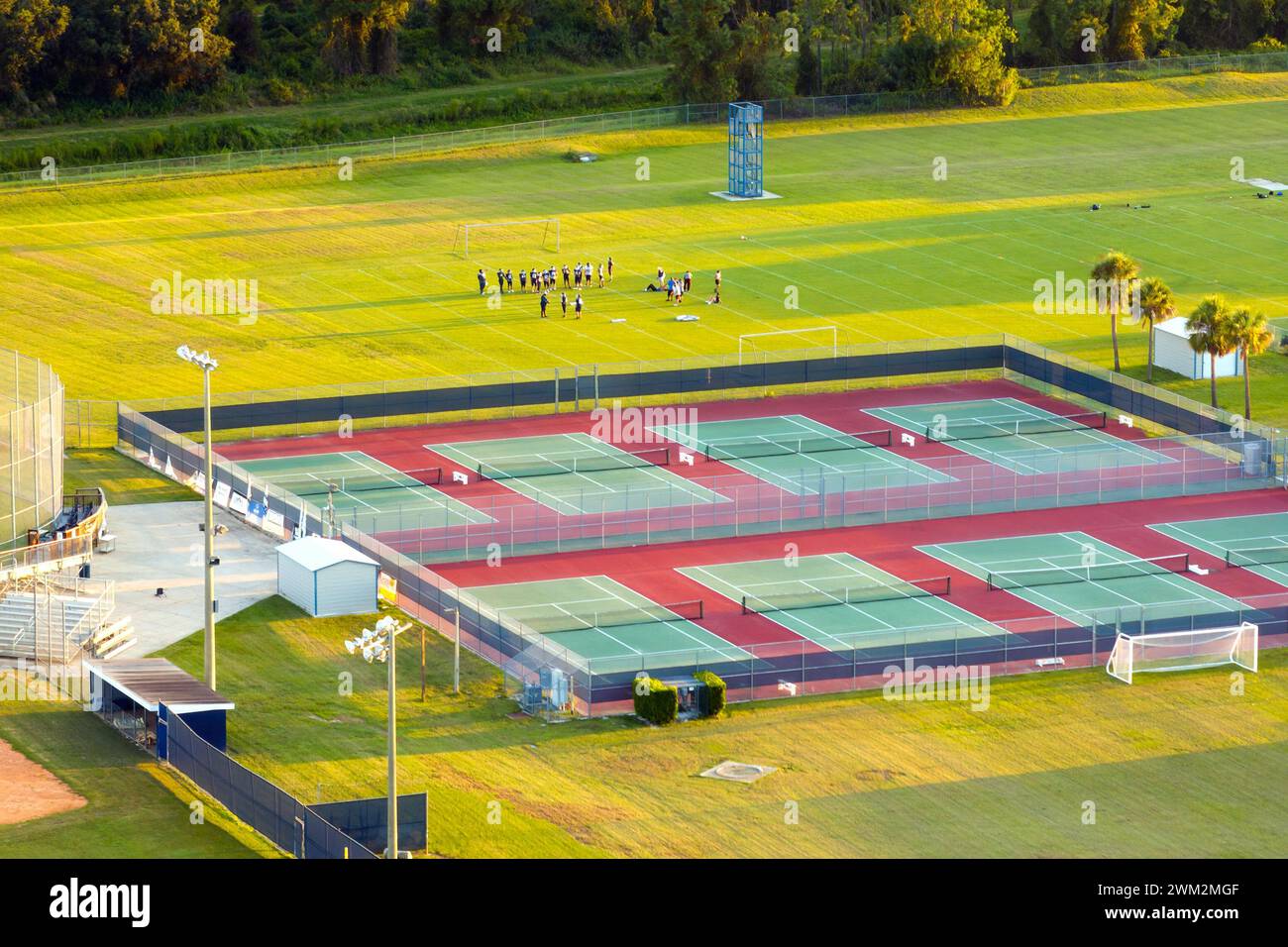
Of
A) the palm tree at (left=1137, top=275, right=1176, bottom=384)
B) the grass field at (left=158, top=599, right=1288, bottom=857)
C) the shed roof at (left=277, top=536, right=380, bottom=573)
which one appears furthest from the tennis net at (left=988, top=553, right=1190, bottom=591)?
the palm tree at (left=1137, top=275, right=1176, bottom=384)

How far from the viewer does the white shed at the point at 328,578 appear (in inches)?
2884

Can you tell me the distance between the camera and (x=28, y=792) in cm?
5866

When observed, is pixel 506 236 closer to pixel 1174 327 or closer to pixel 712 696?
pixel 1174 327

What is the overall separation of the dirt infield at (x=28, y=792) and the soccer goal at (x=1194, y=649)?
95.9 ft

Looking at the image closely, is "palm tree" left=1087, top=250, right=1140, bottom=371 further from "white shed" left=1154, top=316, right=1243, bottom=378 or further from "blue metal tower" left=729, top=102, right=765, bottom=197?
"blue metal tower" left=729, top=102, right=765, bottom=197

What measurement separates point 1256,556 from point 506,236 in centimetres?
5895

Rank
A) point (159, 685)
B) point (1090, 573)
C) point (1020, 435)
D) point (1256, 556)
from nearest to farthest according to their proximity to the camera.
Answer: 1. point (159, 685)
2. point (1090, 573)
3. point (1256, 556)
4. point (1020, 435)

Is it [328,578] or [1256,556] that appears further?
[1256,556]

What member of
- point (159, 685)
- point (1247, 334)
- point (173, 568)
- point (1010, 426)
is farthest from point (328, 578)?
point (1247, 334)

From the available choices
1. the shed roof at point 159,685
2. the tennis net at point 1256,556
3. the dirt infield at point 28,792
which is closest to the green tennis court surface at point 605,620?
the shed roof at point 159,685

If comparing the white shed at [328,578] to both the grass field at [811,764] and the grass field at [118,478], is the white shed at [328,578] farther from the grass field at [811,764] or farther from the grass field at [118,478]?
the grass field at [118,478]

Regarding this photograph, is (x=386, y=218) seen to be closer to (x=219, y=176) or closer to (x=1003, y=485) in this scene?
(x=219, y=176)

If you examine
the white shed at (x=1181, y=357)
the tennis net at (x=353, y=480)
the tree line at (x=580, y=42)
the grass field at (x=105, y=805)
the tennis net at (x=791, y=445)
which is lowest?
the grass field at (x=105, y=805)

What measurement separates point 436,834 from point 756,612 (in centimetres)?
2084
